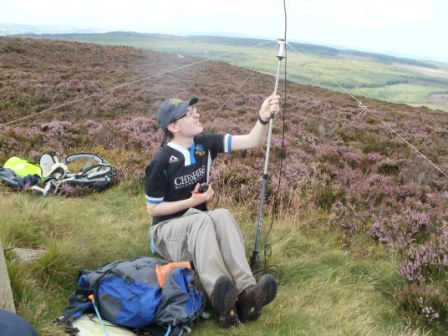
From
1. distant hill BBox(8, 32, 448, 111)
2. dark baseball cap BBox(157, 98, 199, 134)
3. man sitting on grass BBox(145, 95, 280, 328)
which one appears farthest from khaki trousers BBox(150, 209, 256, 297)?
distant hill BBox(8, 32, 448, 111)

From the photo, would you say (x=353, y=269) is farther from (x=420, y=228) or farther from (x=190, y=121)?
(x=190, y=121)

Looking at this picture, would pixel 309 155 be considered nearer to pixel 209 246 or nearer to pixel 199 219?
pixel 199 219

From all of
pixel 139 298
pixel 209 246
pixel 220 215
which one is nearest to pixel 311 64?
pixel 220 215

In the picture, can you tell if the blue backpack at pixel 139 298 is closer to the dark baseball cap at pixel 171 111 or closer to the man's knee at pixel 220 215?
the man's knee at pixel 220 215

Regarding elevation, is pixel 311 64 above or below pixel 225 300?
above

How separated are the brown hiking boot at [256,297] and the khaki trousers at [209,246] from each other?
0.24 ft

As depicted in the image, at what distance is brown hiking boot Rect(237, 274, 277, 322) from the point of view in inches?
116

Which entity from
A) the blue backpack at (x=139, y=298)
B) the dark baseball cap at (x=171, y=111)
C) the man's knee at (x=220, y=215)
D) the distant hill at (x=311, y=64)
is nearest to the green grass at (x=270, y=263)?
the blue backpack at (x=139, y=298)

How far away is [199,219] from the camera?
326 cm

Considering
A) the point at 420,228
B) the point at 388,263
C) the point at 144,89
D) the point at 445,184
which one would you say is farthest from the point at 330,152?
the point at 144,89

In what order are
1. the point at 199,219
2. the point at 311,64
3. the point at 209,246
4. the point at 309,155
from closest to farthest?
1. the point at 209,246
2. the point at 199,219
3. the point at 311,64
4. the point at 309,155

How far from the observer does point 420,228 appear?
527 cm

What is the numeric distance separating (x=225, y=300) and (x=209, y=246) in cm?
41

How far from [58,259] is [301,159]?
5574 mm
